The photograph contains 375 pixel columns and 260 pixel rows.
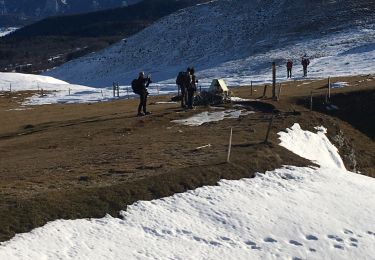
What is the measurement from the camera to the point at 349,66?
202 ft

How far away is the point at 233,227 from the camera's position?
14227 millimetres

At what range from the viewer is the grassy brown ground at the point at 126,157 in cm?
1391

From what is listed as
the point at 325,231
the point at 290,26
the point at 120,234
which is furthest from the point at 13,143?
the point at 290,26

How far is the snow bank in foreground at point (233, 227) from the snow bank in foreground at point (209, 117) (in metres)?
9.28

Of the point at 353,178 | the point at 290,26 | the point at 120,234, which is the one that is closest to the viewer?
the point at 120,234

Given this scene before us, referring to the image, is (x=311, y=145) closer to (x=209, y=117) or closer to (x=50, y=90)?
(x=209, y=117)

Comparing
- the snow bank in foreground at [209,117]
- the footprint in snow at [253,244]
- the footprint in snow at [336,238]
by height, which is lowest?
the footprint in snow at [336,238]

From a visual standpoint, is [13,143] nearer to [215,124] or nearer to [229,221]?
[215,124]

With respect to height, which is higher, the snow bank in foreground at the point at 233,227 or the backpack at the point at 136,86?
the backpack at the point at 136,86

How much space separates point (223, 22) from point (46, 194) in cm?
9211

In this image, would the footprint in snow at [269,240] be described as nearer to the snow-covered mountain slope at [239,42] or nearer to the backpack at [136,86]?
the backpack at [136,86]

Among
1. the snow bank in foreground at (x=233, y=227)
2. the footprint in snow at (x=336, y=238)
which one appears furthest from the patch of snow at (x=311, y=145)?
the footprint in snow at (x=336, y=238)

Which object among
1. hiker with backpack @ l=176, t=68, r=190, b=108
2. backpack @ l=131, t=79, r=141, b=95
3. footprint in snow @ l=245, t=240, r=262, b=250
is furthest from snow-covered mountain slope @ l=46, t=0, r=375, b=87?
footprint in snow @ l=245, t=240, r=262, b=250

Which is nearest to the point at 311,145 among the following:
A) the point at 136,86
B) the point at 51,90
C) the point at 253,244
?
the point at 136,86
